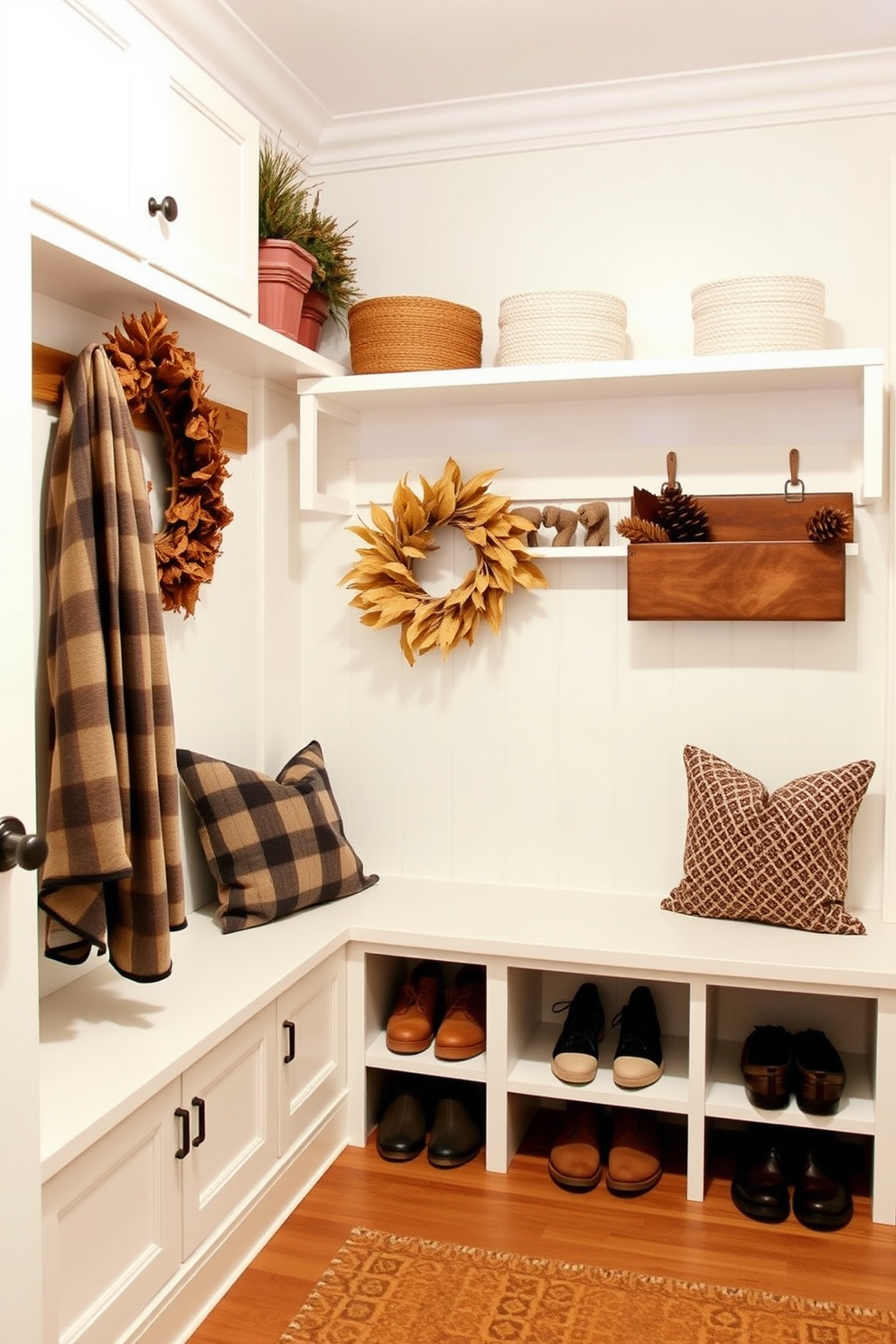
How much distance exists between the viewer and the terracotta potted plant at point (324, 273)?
2688 mm

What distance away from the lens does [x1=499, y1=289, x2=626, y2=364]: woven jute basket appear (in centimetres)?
262

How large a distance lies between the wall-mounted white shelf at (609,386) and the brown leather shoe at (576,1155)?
1495 millimetres

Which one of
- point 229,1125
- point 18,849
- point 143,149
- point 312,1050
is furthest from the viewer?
point 312,1050

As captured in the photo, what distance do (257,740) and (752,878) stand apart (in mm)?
1231

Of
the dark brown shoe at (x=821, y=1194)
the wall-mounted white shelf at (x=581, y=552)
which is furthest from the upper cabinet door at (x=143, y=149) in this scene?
the dark brown shoe at (x=821, y=1194)

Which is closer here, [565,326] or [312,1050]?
[312,1050]

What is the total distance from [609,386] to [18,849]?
1.79 meters

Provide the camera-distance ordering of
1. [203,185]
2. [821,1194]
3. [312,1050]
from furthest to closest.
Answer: [312,1050]
[821,1194]
[203,185]

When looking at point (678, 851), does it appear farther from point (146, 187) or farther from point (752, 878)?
point (146, 187)

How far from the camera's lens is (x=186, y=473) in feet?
7.86

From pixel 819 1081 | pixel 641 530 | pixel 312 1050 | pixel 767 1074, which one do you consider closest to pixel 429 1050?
pixel 312 1050

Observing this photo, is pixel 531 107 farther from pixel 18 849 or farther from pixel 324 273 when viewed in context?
pixel 18 849

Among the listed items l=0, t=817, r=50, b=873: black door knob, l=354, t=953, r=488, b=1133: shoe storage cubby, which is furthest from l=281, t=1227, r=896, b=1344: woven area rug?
l=0, t=817, r=50, b=873: black door knob

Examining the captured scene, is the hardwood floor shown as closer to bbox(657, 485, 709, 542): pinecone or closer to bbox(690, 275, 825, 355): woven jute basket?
bbox(657, 485, 709, 542): pinecone
